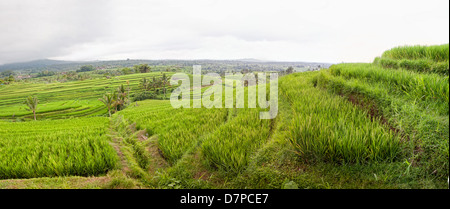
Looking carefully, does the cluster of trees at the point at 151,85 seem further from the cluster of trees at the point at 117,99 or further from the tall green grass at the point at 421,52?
the tall green grass at the point at 421,52

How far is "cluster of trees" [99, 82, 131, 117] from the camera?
7.05 m

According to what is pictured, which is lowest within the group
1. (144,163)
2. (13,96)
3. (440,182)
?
(144,163)

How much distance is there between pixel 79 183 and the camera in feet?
7.53

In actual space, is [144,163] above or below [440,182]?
below

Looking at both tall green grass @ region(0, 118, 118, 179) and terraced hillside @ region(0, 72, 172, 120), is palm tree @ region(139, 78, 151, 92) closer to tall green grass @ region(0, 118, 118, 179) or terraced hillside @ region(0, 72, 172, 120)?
terraced hillside @ region(0, 72, 172, 120)

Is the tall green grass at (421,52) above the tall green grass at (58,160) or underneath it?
above

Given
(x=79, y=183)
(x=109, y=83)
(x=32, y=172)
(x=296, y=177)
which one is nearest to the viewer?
(x=296, y=177)

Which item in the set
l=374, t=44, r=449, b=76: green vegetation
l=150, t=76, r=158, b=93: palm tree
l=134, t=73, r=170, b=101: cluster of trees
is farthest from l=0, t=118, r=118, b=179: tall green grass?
l=374, t=44, r=449, b=76: green vegetation

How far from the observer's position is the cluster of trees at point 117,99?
23.1 feet

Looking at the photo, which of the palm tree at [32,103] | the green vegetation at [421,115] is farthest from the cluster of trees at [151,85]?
the green vegetation at [421,115]

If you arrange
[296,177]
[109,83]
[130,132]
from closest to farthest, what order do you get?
[296,177] → [130,132] → [109,83]
